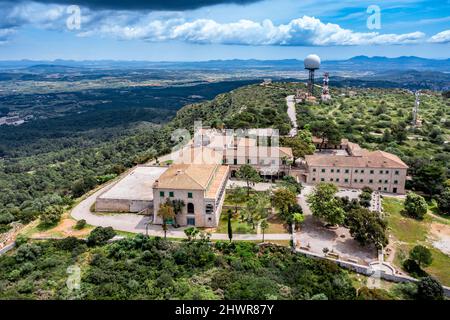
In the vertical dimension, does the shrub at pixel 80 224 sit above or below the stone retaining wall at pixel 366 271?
above

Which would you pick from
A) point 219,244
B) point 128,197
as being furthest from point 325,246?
point 128,197

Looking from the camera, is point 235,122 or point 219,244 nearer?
point 219,244

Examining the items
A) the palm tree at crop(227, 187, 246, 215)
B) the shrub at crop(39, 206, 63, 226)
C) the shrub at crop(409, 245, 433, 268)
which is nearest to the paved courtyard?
the shrub at crop(409, 245, 433, 268)

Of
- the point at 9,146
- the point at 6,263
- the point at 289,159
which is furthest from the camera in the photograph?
the point at 9,146

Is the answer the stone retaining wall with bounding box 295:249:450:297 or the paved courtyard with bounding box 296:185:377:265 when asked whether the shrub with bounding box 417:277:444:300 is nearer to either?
the stone retaining wall with bounding box 295:249:450:297

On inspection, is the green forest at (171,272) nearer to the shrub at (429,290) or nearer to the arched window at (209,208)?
the shrub at (429,290)

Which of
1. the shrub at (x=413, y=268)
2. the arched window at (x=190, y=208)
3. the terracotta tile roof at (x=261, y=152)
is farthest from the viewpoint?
the terracotta tile roof at (x=261, y=152)

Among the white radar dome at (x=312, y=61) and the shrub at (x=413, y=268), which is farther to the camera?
the white radar dome at (x=312, y=61)

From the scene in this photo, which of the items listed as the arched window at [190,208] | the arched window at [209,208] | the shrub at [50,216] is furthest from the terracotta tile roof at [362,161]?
the shrub at [50,216]
